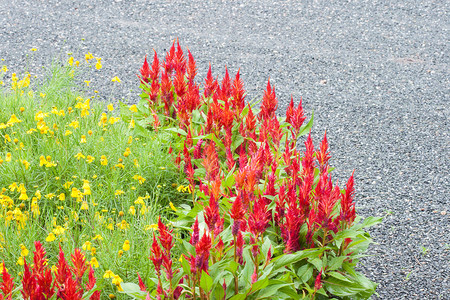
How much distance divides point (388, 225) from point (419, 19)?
5.09 meters

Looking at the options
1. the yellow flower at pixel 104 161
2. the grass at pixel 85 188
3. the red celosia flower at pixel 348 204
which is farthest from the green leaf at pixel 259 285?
the yellow flower at pixel 104 161

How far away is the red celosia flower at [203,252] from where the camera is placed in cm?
174

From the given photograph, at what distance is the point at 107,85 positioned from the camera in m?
5.69

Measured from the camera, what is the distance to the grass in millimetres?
2621

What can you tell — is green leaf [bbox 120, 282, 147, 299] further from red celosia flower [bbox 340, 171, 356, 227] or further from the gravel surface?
the gravel surface

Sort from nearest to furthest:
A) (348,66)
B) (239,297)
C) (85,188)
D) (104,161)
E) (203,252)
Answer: (203,252) → (239,297) → (85,188) → (104,161) → (348,66)

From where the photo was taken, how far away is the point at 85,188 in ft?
8.84

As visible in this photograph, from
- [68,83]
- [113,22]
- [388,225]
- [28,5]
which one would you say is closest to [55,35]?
[113,22]

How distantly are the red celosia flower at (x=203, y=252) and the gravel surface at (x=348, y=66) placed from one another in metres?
1.77

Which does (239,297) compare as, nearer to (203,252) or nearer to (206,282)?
(206,282)

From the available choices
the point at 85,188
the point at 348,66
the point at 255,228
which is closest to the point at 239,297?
the point at 255,228

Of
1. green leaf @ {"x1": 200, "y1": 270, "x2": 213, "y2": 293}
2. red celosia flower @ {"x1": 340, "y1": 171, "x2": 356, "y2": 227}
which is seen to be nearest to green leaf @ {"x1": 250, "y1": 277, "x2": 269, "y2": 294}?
green leaf @ {"x1": 200, "y1": 270, "x2": 213, "y2": 293}

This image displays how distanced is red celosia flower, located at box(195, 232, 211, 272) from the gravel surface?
5.80 ft

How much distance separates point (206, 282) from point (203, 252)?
0.46ft
